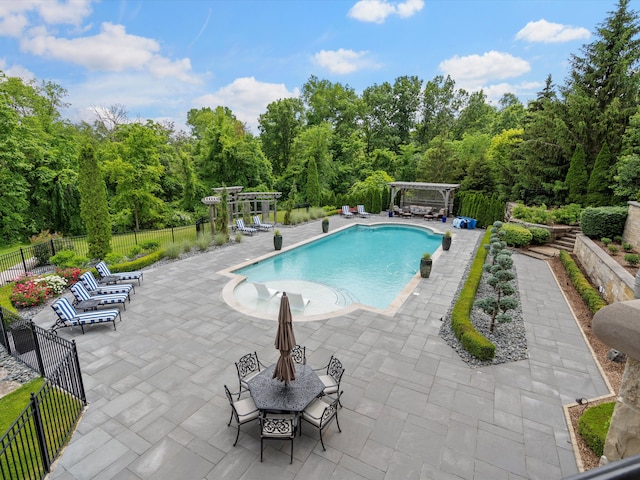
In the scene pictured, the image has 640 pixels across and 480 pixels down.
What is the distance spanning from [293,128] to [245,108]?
6674 millimetres

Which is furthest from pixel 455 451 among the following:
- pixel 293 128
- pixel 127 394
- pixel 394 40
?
pixel 293 128

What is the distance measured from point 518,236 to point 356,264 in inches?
297

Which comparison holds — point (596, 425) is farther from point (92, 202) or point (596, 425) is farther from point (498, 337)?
point (92, 202)

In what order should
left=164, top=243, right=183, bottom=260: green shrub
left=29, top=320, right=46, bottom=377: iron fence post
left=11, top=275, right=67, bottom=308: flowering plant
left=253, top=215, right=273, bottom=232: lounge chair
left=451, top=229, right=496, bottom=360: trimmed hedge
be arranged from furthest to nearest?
left=253, top=215, right=273, bottom=232: lounge chair < left=164, top=243, right=183, bottom=260: green shrub < left=11, top=275, right=67, bottom=308: flowering plant < left=451, top=229, right=496, bottom=360: trimmed hedge < left=29, top=320, right=46, bottom=377: iron fence post

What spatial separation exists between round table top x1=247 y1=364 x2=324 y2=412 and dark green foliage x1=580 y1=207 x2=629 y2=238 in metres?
13.2

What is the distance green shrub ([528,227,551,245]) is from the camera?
14.9 metres

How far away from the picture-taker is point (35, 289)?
8.86m

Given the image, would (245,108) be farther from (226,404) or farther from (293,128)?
(226,404)

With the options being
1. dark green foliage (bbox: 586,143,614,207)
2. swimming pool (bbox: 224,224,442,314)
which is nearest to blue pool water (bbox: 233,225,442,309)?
swimming pool (bbox: 224,224,442,314)

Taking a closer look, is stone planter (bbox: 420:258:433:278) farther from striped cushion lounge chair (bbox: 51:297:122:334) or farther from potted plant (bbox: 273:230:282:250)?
striped cushion lounge chair (bbox: 51:297:122:334)

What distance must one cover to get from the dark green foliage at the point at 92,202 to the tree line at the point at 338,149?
48mm

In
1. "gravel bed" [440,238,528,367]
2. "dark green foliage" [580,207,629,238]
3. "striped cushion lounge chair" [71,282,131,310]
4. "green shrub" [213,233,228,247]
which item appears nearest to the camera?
"gravel bed" [440,238,528,367]

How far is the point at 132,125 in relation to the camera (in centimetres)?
2217

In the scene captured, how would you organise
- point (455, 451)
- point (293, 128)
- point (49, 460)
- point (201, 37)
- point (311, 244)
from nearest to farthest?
point (49, 460) → point (455, 451) → point (201, 37) → point (311, 244) → point (293, 128)
